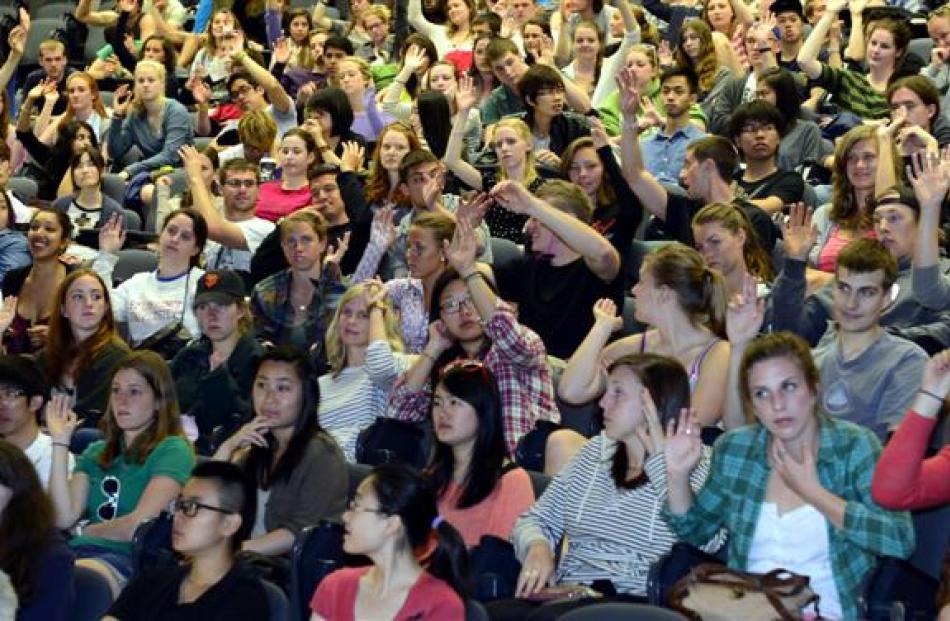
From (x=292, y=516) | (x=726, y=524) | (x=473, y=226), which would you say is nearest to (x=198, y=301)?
(x=473, y=226)

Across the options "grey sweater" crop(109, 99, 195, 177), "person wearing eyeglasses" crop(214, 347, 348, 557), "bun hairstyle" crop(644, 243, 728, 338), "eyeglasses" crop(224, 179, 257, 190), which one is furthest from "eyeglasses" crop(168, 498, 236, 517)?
"grey sweater" crop(109, 99, 195, 177)

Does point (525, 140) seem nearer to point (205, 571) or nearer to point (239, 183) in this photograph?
point (239, 183)

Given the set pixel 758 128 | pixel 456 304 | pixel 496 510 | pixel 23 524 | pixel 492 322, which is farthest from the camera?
pixel 758 128

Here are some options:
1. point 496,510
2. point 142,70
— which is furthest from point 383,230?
point 142,70

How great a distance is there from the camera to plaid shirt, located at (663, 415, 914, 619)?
15.3 ft

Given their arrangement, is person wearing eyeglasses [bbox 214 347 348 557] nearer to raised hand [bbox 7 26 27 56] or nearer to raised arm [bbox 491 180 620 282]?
raised arm [bbox 491 180 620 282]

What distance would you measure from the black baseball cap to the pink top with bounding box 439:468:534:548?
5.75 ft

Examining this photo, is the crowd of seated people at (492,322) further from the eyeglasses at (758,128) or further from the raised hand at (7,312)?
the raised hand at (7,312)

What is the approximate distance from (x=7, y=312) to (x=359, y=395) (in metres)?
1.47

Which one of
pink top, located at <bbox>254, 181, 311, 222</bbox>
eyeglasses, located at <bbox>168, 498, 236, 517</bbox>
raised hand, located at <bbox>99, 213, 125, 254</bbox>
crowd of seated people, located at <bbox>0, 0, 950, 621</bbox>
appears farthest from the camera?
pink top, located at <bbox>254, 181, 311, 222</bbox>

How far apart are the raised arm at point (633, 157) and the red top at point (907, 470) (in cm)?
283

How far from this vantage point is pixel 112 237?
815 cm

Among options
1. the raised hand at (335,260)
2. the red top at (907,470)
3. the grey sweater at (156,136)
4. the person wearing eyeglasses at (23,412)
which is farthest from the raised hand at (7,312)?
the red top at (907,470)

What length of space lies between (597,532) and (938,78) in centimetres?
474
